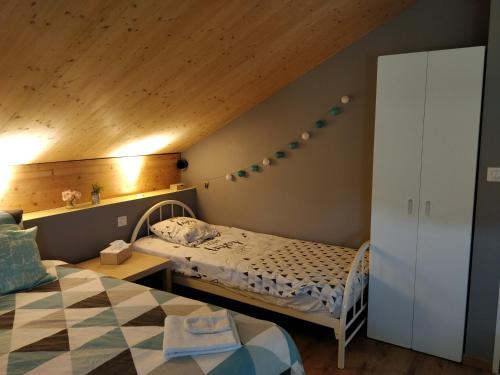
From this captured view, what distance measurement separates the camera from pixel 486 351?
2.63 m

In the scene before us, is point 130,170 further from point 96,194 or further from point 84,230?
point 84,230

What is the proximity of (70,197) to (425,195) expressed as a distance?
262cm

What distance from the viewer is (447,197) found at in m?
2.62

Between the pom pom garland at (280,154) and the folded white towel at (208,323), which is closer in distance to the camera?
the folded white towel at (208,323)

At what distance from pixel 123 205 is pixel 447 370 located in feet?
9.10

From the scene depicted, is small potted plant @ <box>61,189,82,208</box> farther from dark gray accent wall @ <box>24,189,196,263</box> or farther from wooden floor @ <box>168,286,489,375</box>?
wooden floor @ <box>168,286,489,375</box>

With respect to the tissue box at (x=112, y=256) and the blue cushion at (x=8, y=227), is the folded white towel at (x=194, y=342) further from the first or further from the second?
the tissue box at (x=112, y=256)

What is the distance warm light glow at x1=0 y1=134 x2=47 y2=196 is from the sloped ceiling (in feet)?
0.04

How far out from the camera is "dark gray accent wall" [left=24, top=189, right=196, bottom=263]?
9.81ft

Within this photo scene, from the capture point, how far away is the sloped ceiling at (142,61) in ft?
6.38

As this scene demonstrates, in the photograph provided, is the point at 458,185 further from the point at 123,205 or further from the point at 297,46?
the point at 123,205

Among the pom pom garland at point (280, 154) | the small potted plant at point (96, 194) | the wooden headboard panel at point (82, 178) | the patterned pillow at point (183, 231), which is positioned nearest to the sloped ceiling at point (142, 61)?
the wooden headboard panel at point (82, 178)

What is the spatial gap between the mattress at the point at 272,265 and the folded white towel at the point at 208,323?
937 mm

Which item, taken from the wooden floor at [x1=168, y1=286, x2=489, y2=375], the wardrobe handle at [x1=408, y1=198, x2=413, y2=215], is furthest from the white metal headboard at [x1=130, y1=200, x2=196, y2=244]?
the wardrobe handle at [x1=408, y1=198, x2=413, y2=215]
